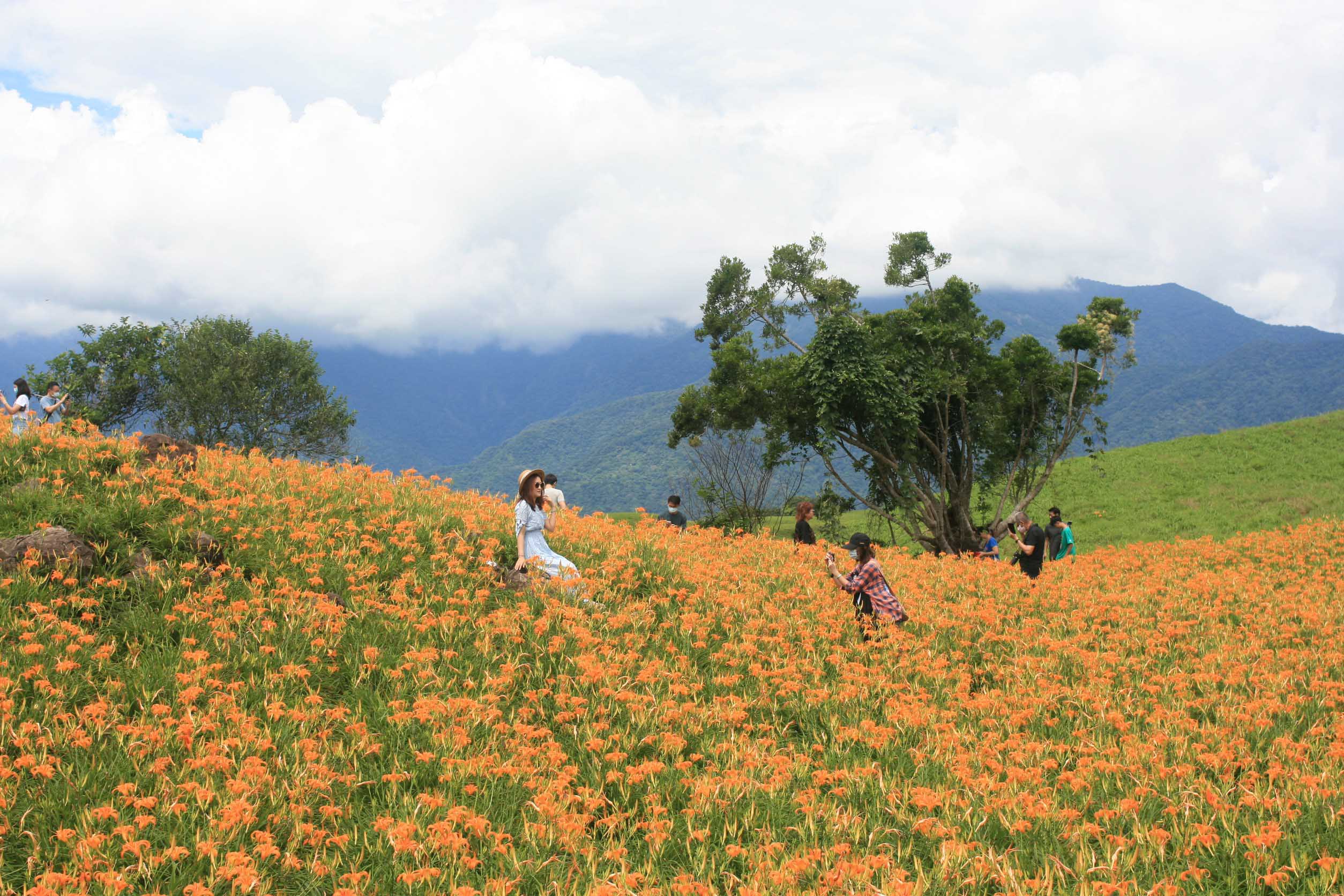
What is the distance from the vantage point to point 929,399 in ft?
68.1

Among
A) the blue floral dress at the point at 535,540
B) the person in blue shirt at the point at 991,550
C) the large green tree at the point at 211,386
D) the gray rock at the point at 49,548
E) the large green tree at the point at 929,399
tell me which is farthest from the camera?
the large green tree at the point at 211,386

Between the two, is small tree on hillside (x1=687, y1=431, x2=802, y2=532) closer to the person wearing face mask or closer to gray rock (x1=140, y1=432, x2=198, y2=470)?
the person wearing face mask

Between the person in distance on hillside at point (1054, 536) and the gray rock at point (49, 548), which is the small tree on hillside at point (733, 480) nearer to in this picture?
the person in distance on hillside at point (1054, 536)

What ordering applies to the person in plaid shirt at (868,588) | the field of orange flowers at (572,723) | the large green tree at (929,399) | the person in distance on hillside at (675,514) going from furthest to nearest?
the large green tree at (929,399) → the person in distance on hillside at (675,514) → the person in plaid shirt at (868,588) → the field of orange flowers at (572,723)

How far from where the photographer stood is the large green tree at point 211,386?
4028 cm

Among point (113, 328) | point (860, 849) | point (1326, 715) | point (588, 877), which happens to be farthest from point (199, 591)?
point (113, 328)

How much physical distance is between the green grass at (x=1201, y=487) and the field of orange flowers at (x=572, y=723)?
14.7m

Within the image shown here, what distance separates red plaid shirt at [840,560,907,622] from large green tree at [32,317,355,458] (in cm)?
3769

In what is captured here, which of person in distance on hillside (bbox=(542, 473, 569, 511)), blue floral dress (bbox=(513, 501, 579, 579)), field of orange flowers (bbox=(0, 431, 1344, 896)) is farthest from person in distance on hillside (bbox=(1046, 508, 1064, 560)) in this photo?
blue floral dress (bbox=(513, 501, 579, 579))

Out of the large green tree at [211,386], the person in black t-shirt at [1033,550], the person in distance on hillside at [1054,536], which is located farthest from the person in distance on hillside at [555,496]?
the large green tree at [211,386]

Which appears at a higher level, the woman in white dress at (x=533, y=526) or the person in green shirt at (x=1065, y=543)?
the woman in white dress at (x=533, y=526)

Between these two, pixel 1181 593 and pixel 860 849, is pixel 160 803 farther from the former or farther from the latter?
pixel 1181 593

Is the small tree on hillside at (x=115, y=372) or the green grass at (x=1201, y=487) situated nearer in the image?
the green grass at (x=1201, y=487)

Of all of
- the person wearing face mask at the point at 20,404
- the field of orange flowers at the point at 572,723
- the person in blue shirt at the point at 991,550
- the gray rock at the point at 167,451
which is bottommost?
the person in blue shirt at the point at 991,550
